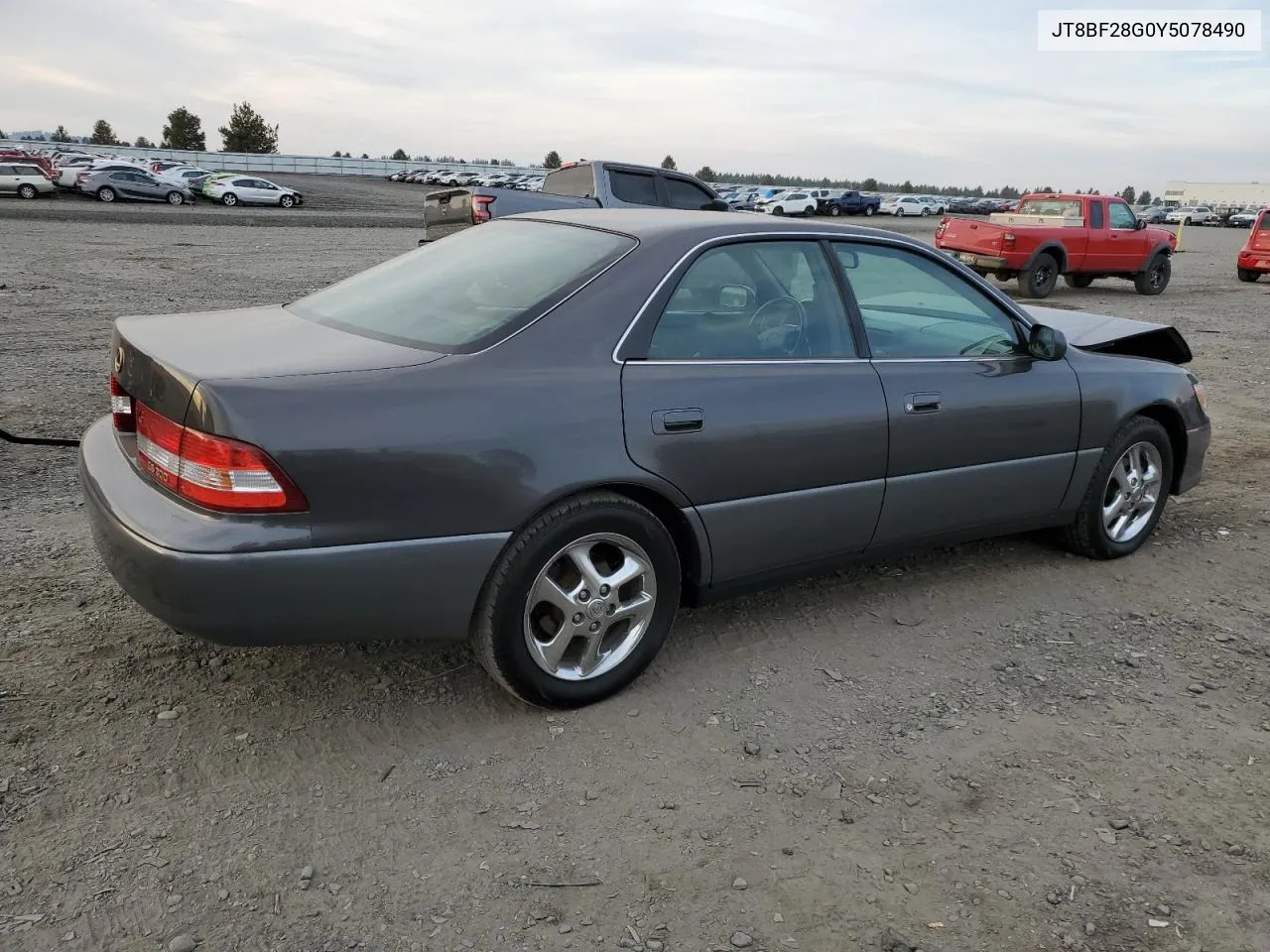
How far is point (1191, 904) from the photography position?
2.41 m

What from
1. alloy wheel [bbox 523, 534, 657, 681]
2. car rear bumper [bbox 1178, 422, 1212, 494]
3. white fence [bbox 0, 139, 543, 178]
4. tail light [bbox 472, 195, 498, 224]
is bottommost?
alloy wheel [bbox 523, 534, 657, 681]

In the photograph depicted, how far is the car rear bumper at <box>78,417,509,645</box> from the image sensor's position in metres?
2.51

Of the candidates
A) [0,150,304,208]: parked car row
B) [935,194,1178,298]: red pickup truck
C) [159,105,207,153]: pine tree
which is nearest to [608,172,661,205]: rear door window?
[935,194,1178,298]: red pickup truck

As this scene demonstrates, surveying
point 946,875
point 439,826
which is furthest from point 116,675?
point 946,875

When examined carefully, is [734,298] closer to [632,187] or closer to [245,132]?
[632,187]

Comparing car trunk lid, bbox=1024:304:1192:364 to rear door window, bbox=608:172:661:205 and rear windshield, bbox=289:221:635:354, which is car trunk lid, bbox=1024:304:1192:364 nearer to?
rear windshield, bbox=289:221:635:354

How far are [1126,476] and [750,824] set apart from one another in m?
2.97

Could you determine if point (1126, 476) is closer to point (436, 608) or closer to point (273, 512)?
point (436, 608)

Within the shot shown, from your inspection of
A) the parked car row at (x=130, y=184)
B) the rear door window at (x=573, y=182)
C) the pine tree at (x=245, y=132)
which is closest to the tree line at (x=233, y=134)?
the pine tree at (x=245, y=132)

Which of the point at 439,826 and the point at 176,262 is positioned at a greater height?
the point at 176,262

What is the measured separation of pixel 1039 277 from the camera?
16281 mm

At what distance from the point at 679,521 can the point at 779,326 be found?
32.5 inches

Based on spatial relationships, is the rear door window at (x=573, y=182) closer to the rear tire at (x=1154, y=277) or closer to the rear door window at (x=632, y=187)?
the rear door window at (x=632, y=187)

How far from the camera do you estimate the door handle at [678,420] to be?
10.1ft
